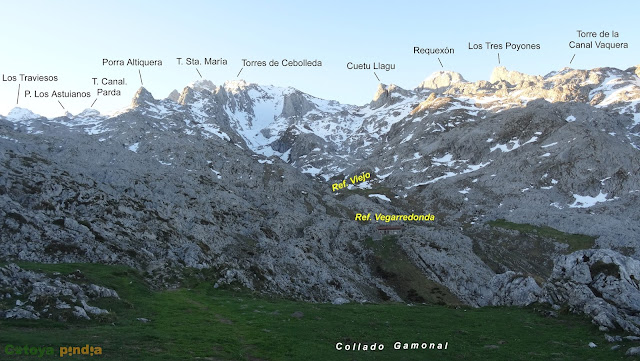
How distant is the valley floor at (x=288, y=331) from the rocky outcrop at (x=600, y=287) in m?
2.19

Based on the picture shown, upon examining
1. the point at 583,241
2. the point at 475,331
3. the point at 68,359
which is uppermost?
the point at 68,359

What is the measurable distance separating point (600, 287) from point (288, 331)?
123 ft

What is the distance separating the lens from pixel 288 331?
4209cm

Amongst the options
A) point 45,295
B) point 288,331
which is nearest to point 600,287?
point 288,331

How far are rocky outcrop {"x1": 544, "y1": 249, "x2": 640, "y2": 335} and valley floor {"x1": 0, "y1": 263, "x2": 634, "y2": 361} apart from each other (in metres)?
2.19

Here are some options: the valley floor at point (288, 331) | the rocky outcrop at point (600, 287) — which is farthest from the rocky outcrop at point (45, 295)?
the rocky outcrop at point (600, 287)

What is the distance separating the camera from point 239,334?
4053 centimetres

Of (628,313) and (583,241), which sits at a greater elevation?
(628,313)

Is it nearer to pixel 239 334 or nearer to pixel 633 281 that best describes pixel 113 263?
pixel 239 334

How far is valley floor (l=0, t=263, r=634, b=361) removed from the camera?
110 feet

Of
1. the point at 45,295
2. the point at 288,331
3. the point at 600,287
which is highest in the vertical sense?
the point at 45,295

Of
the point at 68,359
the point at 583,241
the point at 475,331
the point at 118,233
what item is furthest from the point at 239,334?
the point at 583,241

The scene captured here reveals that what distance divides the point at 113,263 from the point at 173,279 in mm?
12452

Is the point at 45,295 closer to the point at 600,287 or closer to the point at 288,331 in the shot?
the point at 288,331
